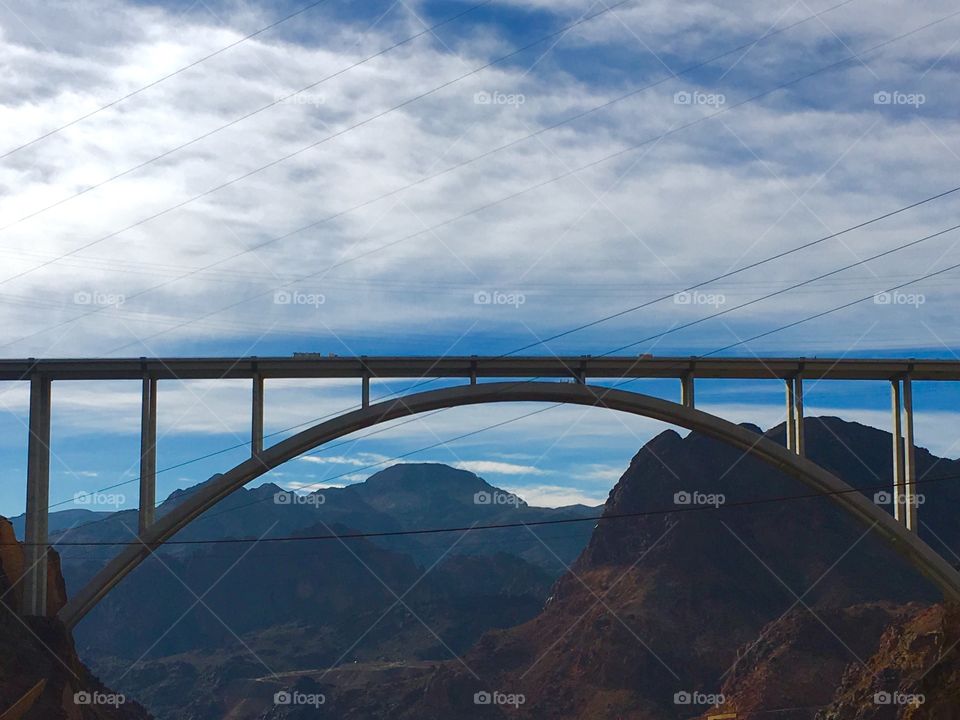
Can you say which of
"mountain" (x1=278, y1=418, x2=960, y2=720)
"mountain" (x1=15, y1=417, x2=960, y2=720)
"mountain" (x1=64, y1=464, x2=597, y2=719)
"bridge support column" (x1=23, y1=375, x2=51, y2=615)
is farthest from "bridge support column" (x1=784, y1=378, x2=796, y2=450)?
"mountain" (x1=64, y1=464, x2=597, y2=719)

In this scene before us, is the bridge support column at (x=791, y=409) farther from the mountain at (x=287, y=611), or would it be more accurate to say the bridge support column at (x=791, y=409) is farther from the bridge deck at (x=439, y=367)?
the mountain at (x=287, y=611)

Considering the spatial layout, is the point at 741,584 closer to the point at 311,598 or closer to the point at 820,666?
the point at 820,666

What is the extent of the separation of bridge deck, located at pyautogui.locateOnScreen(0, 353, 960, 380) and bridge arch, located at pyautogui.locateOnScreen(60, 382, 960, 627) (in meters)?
0.81

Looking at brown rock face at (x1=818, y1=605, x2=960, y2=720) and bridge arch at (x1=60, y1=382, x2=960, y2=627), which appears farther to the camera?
brown rock face at (x1=818, y1=605, x2=960, y2=720)

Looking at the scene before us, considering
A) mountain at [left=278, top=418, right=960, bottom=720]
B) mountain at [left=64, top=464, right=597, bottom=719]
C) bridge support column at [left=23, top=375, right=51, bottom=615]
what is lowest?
mountain at [left=64, top=464, right=597, bottom=719]

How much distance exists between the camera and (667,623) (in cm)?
9981

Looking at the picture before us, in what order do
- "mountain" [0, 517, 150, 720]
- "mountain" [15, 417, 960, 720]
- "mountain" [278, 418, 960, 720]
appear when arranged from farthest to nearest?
"mountain" [278, 418, 960, 720] < "mountain" [15, 417, 960, 720] < "mountain" [0, 517, 150, 720]

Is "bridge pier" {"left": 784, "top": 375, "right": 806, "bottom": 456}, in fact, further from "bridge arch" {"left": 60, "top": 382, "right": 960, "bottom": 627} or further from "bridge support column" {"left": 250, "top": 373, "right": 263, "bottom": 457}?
"bridge support column" {"left": 250, "top": 373, "right": 263, "bottom": 457}

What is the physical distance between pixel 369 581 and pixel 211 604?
26113 millimetres

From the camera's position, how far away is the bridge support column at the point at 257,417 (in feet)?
104

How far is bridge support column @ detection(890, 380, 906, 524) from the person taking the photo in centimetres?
3338

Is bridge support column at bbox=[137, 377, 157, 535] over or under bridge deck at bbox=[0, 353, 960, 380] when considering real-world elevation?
under

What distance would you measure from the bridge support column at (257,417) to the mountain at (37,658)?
7.99 metres

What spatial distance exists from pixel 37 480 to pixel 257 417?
6593 mm
